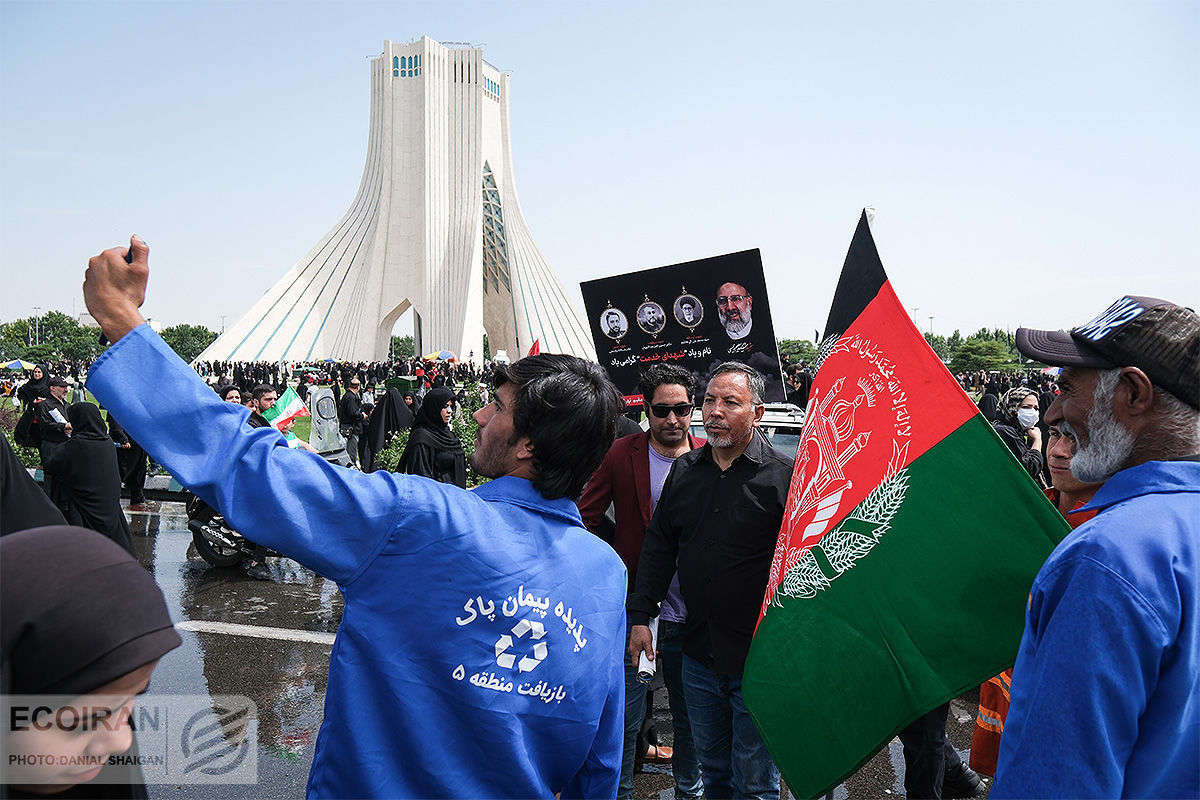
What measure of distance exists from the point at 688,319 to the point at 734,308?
11.3 inches

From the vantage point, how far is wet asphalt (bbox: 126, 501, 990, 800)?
3508mm

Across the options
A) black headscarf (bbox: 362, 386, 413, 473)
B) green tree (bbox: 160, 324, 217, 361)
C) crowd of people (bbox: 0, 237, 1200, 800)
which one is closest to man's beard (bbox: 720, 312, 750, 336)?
crowd of people (bbox: 0, 237, 1200, 800)

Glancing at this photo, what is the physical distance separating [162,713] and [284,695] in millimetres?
561

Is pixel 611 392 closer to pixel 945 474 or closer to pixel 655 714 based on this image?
pixel 945 474

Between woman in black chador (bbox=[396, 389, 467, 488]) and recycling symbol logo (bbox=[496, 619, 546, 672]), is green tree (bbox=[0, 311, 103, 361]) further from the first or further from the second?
recycling symbol logo (bbox=[496, 619, 546, 672])

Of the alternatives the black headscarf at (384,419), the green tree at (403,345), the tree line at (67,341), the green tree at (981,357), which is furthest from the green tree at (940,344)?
the black headscarf at (384,419)

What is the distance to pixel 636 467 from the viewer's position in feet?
11.6

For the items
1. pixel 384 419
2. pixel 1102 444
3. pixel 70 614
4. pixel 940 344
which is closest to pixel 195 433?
pixel 70 614

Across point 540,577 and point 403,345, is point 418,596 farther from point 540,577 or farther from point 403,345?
point 403,345

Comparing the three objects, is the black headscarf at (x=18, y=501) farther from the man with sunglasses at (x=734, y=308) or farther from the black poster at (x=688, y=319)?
the man with sunglasses at (x=734, y=308)

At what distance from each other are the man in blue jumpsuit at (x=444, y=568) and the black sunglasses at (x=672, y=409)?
5.99 ft

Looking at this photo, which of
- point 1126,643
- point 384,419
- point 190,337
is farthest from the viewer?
point 190,337

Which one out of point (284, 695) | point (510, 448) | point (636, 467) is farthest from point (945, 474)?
point (284, 695)

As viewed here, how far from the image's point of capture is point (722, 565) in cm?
287
